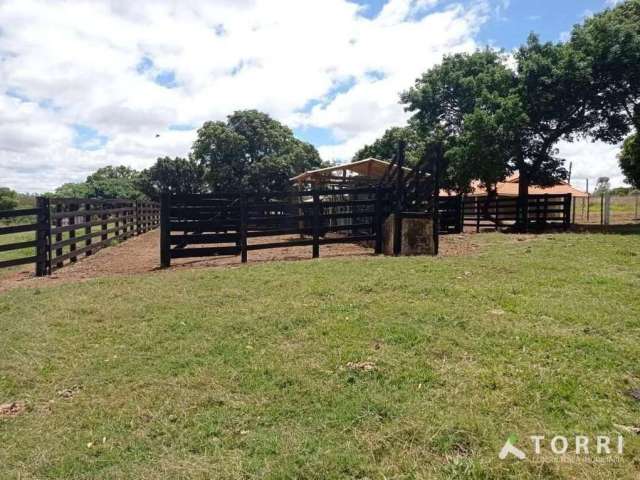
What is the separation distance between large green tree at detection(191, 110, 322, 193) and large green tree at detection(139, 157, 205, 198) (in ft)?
30.1

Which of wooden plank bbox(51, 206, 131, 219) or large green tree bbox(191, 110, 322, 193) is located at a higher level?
large green tree bbox(191, 110, 322, 193)

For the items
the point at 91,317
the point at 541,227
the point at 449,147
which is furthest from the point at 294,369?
the point at 449,147

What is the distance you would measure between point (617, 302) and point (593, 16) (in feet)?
56.9

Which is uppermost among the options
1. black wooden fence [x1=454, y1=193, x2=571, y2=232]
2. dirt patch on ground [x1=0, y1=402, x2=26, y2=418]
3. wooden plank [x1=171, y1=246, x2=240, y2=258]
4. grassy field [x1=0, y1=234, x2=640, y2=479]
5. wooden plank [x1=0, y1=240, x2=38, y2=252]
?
black wooden fence [x1=454, y1=193, x2=571, y2=232]

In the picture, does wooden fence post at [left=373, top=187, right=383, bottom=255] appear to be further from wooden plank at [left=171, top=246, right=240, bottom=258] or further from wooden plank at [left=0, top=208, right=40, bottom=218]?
wooden plank at [left=0, top=208, right=40, bottom=218]

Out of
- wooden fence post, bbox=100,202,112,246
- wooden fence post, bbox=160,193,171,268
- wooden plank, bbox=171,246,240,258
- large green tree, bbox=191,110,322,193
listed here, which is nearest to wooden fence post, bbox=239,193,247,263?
wooden plank, bbox=171,246,240,258

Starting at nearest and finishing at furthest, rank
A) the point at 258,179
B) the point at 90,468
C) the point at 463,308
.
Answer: the point at 90,468, the point at 463,308, the point at 258,179

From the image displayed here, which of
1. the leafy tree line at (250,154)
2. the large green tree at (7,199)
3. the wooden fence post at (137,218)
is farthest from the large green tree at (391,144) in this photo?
the large green tree at (7,199)

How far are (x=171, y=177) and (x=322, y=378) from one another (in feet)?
132

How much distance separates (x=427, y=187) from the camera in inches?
376

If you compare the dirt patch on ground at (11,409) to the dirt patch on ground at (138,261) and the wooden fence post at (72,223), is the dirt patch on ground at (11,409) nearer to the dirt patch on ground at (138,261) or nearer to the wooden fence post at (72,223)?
the dirt patch on ground at (138,261)

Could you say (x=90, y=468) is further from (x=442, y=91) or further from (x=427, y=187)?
(x=442, y=91)

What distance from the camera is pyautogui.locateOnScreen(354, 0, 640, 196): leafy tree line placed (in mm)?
15367

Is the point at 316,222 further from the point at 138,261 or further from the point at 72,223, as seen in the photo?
the point at 72,223
